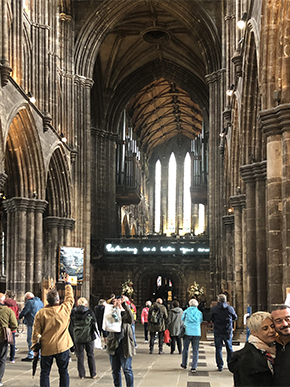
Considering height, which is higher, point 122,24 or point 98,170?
point 122,24

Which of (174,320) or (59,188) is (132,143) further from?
(174,320)

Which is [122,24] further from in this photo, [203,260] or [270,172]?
[270,172]

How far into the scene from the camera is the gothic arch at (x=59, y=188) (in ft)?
80.9

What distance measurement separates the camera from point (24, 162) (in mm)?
20766

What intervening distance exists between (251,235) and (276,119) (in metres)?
5.19

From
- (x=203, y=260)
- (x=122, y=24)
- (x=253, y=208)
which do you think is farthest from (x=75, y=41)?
(x=253, y=208)

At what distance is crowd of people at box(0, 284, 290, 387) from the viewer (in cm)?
360

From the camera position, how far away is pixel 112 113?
36.6m

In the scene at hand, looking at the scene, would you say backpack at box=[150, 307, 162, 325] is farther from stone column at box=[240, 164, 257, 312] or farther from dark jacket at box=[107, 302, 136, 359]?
dark jacket at box=[107, 302, 136, 359]

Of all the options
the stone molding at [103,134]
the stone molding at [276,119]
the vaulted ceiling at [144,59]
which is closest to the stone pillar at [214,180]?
the vaulted ceiling at [144,59]

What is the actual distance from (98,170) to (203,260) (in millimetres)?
8772

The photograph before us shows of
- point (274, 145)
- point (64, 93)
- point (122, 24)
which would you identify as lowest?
point (274, 145)

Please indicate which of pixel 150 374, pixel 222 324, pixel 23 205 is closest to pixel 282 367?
pixel 150 374

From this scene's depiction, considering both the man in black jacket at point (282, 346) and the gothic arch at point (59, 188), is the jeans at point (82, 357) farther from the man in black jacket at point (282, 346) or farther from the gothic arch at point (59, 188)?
the gothic arch at point (59, 188)
